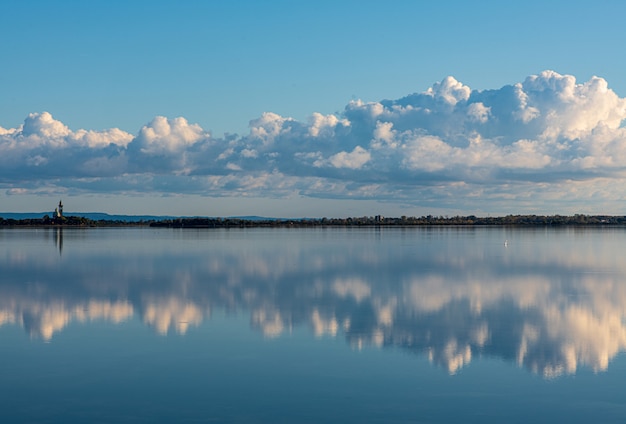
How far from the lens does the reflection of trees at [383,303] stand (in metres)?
14.6

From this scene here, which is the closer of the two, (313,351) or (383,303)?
(313,351)

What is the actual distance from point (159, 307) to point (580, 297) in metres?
13.6

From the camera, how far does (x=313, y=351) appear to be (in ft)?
45.0

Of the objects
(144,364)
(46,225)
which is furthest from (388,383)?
(46,225)

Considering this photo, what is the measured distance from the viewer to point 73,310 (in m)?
19.2

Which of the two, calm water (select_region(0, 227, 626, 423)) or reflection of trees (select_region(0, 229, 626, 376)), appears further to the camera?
reflection of trees (select_region(0, 229, 626, 376))

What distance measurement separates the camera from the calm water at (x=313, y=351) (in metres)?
9.95

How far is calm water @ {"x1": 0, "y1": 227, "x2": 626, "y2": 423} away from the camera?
995 centimetres

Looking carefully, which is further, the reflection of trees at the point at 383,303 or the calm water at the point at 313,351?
the reflection of trees at the point at 383,303

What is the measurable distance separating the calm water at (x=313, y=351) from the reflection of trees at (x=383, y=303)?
8cm

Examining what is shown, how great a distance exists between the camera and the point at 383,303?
20.6 meters

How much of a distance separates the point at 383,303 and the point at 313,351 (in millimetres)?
7202

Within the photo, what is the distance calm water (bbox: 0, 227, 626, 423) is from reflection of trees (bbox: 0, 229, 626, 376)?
8cm

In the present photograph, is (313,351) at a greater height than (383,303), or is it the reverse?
(383,303)
